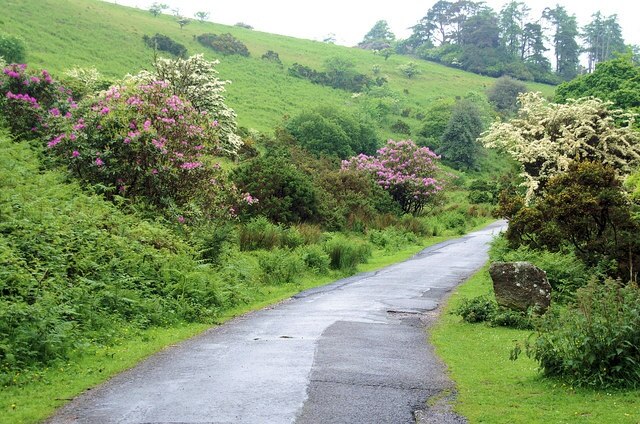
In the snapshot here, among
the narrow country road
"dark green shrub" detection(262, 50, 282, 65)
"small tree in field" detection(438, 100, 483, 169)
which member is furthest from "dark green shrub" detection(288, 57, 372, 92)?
the narrow country road

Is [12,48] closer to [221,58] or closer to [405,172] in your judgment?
[405,172]

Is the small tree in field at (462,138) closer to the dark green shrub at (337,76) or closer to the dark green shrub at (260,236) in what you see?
the dark green shrub at (337,76)

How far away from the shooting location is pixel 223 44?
99.4 metres

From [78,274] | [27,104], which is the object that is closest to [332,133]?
[27,104]

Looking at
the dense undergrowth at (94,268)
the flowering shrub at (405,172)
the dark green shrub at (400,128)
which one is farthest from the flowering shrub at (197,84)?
the dark green shrub at (400,128)

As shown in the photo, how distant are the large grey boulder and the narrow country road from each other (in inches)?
84.2

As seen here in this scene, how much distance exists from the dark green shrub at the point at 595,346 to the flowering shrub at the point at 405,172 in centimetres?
3547

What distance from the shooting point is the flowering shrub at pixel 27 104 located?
23.5 meters

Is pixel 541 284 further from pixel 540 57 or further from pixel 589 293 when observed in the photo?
pixel 540 57

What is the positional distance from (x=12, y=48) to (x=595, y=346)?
56176 millimetres

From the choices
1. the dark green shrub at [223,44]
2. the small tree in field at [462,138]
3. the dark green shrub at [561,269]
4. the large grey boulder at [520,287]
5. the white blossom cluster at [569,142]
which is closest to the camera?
the large grey boulder at [520,287]

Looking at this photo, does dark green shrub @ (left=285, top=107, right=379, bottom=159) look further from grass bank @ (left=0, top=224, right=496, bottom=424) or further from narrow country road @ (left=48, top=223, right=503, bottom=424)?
grass bank @ (left=0, top=224, right=496, bottom=424)

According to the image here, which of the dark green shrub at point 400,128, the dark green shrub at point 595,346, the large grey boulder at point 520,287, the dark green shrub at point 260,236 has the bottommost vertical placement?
the dark green shrub at point 260,236

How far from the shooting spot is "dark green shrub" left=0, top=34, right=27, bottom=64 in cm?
5291
